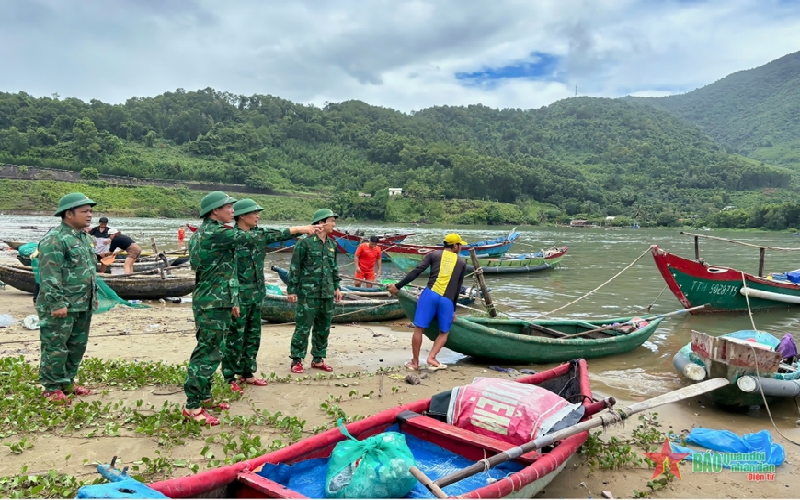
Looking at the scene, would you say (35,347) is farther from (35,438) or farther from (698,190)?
(698,190)

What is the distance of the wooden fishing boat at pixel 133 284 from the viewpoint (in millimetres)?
11734

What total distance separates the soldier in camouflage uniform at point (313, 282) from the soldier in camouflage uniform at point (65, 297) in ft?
7.59

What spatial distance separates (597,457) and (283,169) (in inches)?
3989

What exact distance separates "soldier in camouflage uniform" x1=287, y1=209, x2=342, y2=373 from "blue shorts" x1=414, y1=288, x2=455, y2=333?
47.2 inches

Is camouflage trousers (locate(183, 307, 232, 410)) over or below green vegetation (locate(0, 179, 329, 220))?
below

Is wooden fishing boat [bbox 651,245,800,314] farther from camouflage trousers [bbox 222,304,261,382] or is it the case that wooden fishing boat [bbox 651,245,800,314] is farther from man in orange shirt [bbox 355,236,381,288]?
camouflage trousers [bbox 222,304,261,382]

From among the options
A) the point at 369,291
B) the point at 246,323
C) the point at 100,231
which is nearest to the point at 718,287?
the point at 369,291

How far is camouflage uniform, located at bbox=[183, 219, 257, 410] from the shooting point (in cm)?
471

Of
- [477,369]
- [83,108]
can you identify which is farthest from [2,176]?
[477,369]

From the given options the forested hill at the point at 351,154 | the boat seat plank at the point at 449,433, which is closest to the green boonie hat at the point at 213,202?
the boat seat plank at the point at 449,433

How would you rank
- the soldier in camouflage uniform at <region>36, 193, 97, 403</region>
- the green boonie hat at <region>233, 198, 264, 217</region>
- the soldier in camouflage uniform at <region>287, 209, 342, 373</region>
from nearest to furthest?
1. the soldier in camouflage uniform at <region>36, 193, 97, 403</region>
2. the green boonie hat at <region>233, 198, 264, 217</region>
3. the soldier in camouflage uniform at <region>287, 209, 342, 373</region>

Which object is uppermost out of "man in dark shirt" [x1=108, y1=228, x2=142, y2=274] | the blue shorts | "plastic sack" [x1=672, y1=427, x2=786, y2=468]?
"man in dark shirt" [x1=108, y1=228, x2=142, y2=274]

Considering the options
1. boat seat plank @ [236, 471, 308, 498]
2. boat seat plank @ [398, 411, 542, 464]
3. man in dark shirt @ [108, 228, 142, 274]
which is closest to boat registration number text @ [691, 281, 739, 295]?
boat seat plank @ [398, 411, 542, 464]

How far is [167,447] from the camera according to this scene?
427 cm
